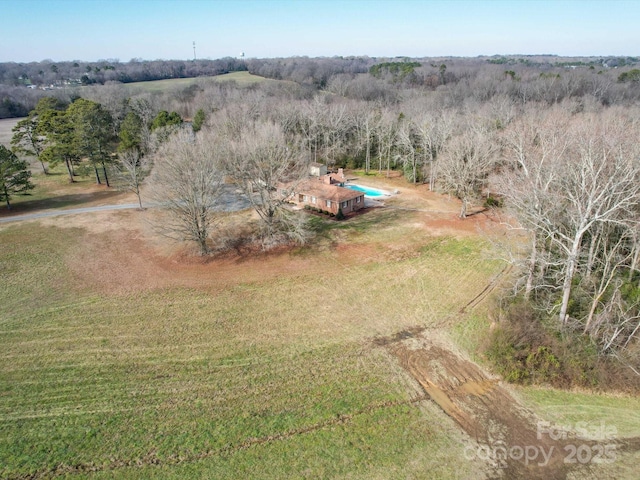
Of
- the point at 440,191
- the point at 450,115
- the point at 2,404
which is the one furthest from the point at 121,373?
the point at 450,115

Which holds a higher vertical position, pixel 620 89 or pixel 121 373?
pixel 620 89

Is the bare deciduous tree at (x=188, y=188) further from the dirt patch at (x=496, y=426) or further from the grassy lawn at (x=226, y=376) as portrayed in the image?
the dirt patch at (x=496, y=426)

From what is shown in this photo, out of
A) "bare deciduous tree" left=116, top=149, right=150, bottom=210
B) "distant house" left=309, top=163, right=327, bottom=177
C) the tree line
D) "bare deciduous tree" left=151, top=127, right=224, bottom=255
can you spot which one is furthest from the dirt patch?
the tree line

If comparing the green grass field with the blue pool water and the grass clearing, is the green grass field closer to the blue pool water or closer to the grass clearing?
the blue pool water

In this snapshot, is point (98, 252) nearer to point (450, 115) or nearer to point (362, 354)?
point (362, 354)

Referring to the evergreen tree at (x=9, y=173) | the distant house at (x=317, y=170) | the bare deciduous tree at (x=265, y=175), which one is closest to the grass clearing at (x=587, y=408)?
the bare deciduous tree at (x=265, y=175)

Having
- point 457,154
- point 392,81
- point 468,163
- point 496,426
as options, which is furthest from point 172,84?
point 496,426
